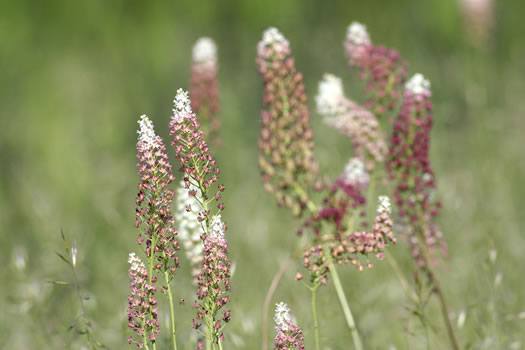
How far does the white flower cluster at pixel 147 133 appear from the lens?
1.70m

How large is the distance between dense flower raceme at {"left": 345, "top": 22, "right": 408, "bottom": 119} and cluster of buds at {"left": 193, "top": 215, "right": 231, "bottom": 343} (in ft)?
3.97

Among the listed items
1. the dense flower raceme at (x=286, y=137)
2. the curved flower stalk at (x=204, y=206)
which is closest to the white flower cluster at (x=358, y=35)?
the dense flower raceme at (x=286, y=137)

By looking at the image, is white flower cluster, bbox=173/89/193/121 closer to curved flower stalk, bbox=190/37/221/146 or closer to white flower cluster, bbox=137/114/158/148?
white flower cluster, bbox=137/114/158/148

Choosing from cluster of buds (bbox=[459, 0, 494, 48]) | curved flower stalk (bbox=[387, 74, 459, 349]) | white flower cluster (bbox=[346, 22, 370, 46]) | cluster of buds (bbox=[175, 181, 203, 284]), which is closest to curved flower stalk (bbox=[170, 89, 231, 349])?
cluster of buds (bbox=[175, 181, 203, 284])

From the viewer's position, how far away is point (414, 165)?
255cm

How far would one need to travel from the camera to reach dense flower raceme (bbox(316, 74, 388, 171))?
2.72 m

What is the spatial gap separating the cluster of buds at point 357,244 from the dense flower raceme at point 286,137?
0.17 meters

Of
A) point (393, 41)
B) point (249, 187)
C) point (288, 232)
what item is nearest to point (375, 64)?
point (288, 232)

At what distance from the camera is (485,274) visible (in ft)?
11.8

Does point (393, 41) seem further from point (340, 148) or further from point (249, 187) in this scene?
point (249, 187)

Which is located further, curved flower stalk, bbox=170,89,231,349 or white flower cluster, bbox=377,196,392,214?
white flower cluster, bbox=377,196,392,214

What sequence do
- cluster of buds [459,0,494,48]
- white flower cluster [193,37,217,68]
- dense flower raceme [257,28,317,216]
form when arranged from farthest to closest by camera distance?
cluster of buds [459,0,494,48]
white flower cluster [193,37,217,68]
dense flower raceme [257,28,317,216]

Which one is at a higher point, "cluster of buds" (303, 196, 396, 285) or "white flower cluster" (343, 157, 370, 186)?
"white flower cluster" (343, 157, 370, 186)

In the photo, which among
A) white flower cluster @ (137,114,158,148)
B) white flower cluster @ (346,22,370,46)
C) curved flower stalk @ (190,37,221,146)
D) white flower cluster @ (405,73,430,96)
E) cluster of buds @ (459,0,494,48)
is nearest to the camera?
white flower cluster @ (137,114,158,148)
